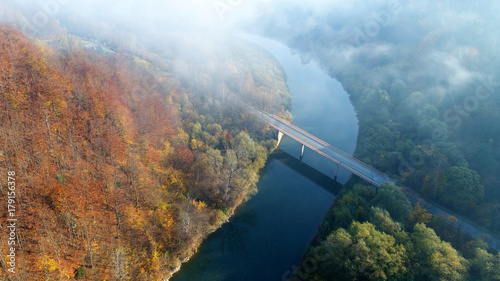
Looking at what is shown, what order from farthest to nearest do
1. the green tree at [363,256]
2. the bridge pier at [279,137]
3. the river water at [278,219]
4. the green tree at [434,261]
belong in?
the bridge pier at [279,137]
the river water at [278,219]
the green tree at [363,256]
the green tree at [434,261]

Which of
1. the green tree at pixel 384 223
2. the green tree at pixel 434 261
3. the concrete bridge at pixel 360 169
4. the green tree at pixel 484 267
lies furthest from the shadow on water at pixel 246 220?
the green tree at pixel 484 267

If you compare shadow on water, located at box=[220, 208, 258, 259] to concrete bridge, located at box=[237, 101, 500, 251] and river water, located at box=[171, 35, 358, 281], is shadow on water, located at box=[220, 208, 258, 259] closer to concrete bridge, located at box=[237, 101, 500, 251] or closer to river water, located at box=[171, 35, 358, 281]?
river water, located at box=[171, 35, 358, 281]

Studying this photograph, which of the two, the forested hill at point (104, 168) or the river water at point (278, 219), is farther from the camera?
the river water at point (278, 219)

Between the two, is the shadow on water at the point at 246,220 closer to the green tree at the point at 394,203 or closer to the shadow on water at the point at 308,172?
the shadow on water at the point at 308,172

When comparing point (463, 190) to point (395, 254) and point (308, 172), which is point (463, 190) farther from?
point (308, 172)

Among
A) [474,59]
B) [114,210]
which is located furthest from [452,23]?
[114,210]

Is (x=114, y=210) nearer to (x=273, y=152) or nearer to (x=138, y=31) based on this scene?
(x=273, y=152)

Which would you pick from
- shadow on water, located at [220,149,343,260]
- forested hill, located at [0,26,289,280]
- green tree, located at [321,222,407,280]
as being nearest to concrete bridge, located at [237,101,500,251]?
shadow on water, located at [220,149,343,260]
